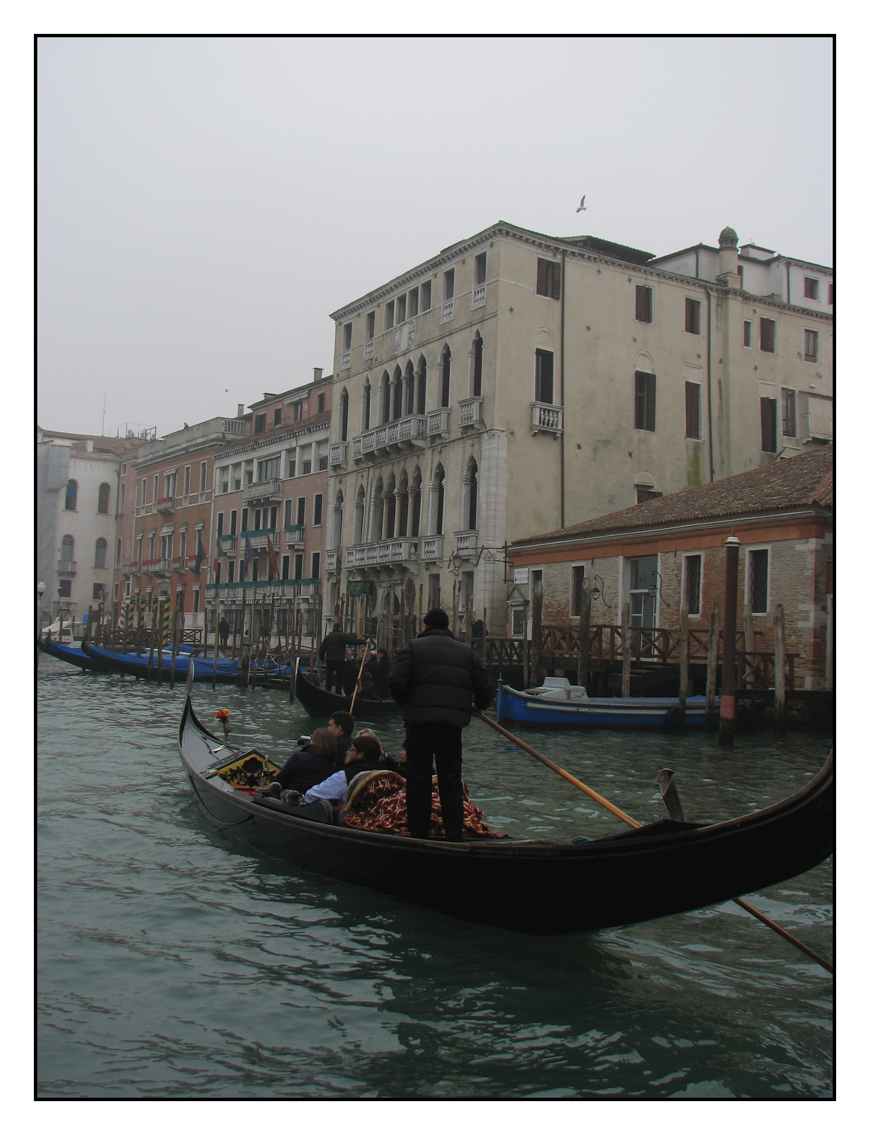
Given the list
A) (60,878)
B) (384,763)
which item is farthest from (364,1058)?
(60,878)

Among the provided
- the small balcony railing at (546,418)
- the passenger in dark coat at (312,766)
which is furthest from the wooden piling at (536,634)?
the passenger in dark coat at (312,766)

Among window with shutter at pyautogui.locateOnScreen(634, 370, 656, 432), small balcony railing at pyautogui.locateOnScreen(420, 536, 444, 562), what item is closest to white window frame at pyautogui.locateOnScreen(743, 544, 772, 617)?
window with shutter at pyautogui.locateOnScreen(634, 370, 656, 432)

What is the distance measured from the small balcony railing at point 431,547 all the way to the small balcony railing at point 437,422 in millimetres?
2335

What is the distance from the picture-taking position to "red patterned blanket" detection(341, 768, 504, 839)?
5.03 meters

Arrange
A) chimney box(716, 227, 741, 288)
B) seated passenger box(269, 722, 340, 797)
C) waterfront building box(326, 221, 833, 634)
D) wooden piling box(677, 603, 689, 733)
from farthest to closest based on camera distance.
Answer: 1. chimney box(716, 227, 741, 288)
2. waterfront building box(326, 221, 833, 634)
3. wooden piling box(677, 603, 689, 733)
4. seated passenger box(269, 722, 340, 797)

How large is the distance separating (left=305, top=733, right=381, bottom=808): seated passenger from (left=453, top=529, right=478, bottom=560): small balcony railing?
15845 millimetres

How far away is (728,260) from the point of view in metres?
24.7

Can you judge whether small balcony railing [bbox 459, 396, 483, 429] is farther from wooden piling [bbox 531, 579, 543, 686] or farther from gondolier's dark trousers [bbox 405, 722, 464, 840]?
gondolier's dark trousers [bbox 405, 722, 464, 840]

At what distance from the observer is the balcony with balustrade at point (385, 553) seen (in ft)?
78.7

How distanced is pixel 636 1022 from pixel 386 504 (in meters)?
22.3

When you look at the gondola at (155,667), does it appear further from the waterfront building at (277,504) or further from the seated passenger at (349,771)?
the seated passenger at (349,771)

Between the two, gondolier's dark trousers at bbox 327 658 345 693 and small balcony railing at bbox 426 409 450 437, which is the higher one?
small balcony railing at bbox 426 409 450 437

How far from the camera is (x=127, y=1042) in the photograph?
138 inches
